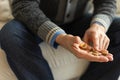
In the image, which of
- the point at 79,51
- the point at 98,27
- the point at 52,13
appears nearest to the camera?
the point at 79,51

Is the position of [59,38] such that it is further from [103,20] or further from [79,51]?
[103,20]

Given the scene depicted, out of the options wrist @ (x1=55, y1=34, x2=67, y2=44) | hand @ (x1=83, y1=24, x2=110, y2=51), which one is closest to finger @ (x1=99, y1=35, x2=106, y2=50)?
hand @ (x1=83, y1=24, x2=110, y2=51)

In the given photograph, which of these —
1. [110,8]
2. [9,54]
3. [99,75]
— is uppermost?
[110,8]

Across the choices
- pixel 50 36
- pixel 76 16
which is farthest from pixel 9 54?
pixel 76 16

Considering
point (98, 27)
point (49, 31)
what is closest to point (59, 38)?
point (49, 31)

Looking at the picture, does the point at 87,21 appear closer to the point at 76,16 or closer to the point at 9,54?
the point at 76,16

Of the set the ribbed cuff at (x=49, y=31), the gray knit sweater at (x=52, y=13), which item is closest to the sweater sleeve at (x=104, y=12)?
the gray knit sweater at (x=52, y=13)
